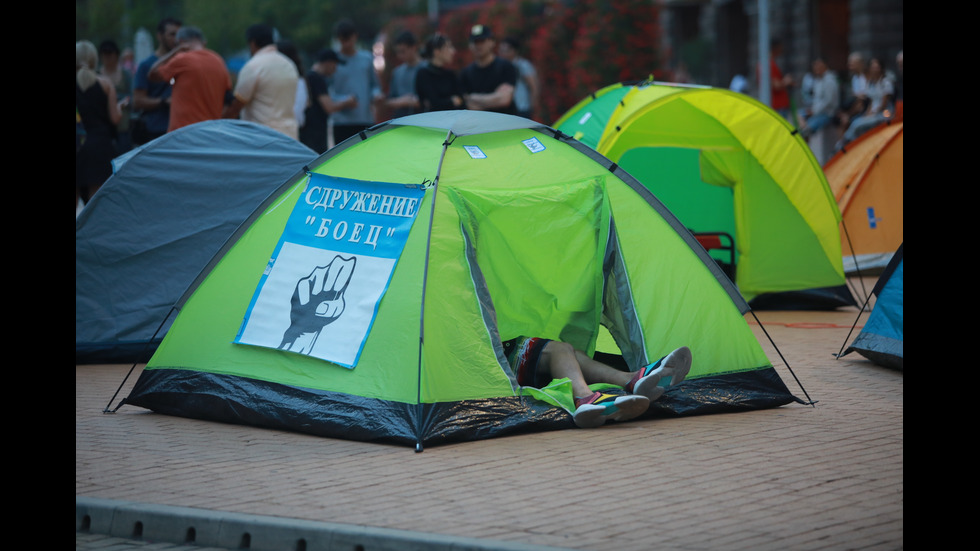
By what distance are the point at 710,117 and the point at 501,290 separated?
174 inches

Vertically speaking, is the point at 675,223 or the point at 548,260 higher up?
the point at 675,223

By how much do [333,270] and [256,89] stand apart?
4.58 metres

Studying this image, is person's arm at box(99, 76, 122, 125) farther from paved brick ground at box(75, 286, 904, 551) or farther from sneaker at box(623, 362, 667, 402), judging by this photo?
sneaker at box(623, 362, 667, 402)

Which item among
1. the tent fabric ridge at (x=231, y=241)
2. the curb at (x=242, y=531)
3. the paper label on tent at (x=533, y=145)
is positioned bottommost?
the curb at (x=242, y=531)

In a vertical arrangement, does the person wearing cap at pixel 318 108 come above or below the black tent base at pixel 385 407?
above

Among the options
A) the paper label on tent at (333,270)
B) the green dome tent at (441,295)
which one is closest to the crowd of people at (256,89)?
the green dome tent at (441,295)

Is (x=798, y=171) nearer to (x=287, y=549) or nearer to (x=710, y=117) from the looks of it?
(x=710, y=117)

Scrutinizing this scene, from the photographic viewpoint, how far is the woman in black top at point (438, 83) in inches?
476

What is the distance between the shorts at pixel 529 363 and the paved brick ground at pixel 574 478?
1.54ft

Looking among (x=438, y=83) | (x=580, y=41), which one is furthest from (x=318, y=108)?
(x=580, y=41)

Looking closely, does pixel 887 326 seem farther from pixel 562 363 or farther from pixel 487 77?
pixel 487 77

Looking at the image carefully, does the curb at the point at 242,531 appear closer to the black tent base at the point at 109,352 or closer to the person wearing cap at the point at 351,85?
the black tent base at the point at 109,352

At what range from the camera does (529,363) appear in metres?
6.64
